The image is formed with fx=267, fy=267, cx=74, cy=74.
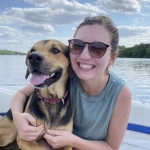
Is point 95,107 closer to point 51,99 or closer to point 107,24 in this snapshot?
point 51,99

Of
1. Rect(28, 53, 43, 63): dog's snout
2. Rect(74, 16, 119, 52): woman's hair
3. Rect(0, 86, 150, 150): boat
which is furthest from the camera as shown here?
Rect(0, 86, 150, 150): boat

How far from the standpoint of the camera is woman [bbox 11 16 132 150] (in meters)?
1.62

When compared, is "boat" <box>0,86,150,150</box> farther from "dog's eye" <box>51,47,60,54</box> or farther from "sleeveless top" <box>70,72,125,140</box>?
"dog's eye" <box>51,47,60,54</box>

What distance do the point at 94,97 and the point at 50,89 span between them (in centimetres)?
30

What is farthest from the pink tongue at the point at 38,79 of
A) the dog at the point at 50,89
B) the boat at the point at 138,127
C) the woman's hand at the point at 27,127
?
the boat at the point at 138,127

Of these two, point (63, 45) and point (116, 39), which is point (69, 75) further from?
point (116, 39)

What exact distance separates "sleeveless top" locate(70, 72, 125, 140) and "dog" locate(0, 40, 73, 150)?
0.06 meters

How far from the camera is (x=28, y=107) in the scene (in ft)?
5.72

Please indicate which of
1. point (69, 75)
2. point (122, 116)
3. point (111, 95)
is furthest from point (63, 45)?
point (122, 116)

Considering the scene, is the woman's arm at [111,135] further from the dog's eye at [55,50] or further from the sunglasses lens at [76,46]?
the dog's eye at [55,50]

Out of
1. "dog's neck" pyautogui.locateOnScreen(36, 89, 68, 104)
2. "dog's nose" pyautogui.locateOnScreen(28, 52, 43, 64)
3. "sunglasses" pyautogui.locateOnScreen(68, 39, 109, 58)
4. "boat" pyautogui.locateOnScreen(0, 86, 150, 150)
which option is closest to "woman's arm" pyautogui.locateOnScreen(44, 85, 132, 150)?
"dog's neck" pyautogui.locateOnScreen(36, 89, 68, 104)

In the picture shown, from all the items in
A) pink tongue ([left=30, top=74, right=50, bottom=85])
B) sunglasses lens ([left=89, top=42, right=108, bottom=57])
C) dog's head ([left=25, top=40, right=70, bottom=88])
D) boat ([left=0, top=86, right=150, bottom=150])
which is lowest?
boat ([left=0, top=86, right=150, bottom=150])

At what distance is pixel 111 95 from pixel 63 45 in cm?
46

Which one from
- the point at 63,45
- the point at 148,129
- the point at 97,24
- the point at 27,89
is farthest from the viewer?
the point at 148,129
